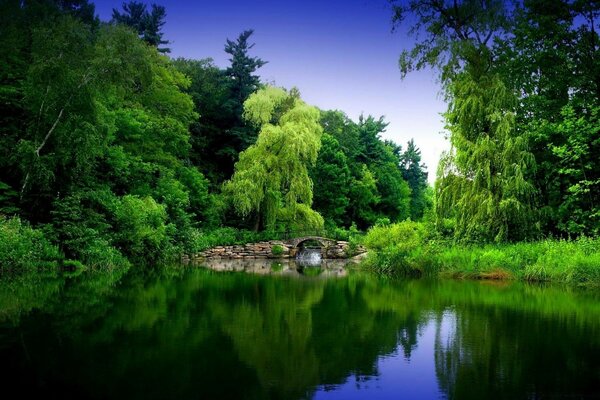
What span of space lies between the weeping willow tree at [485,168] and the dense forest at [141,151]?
49.1ft

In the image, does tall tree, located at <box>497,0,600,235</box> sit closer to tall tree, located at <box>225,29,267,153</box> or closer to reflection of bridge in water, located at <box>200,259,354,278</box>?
reflection of bridge in water, located at <box>200,259,354,278</box>

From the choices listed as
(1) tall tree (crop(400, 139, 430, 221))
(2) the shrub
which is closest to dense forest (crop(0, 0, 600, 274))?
(2) the shrub

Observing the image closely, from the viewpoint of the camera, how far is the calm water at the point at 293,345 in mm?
6520

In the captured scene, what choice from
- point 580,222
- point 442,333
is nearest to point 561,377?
point 442,333

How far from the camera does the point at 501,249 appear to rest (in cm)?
2294

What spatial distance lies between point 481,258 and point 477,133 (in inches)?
235

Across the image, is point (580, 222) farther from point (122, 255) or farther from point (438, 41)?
point (122, 255)

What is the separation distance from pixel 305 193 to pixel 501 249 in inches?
758

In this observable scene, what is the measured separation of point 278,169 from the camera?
3959cm

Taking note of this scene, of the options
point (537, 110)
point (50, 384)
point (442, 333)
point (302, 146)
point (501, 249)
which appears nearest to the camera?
point (50, 384)

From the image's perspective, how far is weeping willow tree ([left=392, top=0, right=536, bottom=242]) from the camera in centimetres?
2336

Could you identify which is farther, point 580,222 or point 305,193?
point 305,193

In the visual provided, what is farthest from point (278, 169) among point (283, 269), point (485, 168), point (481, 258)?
point (481, 258)

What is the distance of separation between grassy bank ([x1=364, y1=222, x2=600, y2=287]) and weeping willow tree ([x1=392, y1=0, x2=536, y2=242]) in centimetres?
122
